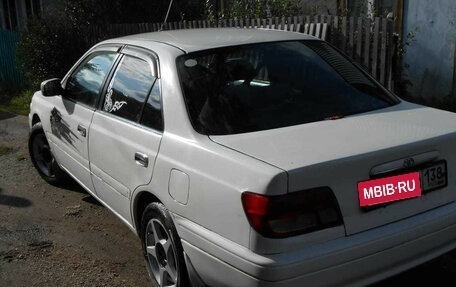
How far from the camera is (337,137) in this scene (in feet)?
8.80

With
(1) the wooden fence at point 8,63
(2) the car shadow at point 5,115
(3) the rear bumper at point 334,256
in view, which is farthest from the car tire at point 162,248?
(1) the wooden fence at point 8,63

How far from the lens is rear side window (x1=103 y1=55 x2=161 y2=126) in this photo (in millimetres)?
3365

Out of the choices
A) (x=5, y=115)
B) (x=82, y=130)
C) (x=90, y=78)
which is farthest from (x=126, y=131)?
(x=5, y=115)

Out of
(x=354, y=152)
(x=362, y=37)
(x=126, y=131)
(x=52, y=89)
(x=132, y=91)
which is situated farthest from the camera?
(x=362, y=37)

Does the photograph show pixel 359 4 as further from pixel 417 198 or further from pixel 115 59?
pixel 417 198

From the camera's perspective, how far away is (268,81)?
3279 mm

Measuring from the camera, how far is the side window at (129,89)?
3.45m

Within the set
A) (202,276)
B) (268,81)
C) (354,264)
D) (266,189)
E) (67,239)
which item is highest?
(268,81)

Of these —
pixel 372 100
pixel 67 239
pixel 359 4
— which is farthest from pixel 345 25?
pixel 67 239

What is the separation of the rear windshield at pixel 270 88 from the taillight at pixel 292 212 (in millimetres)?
623

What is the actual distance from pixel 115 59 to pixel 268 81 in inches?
51.2

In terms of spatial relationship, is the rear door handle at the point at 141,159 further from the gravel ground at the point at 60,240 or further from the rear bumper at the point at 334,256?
the gravel ground at the point at 60,240

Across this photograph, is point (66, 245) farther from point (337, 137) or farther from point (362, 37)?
point (362, 37)

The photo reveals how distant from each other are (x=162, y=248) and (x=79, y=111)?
64.4 inches
